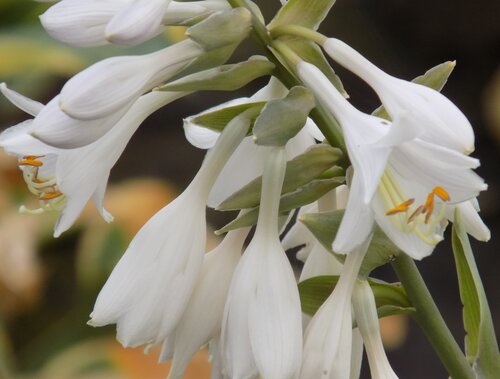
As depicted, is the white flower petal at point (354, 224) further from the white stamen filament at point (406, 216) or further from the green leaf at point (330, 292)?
the green leaf at point (330, 292)

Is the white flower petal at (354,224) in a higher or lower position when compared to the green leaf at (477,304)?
higher

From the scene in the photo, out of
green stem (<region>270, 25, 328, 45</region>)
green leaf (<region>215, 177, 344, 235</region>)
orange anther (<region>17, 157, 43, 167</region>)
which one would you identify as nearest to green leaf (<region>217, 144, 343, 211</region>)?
green leaf (<region>215, 177, 344, 235</region>)

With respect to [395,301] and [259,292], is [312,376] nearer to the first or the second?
[259,292]

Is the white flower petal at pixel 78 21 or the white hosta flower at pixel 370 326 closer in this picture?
the white flower petal at pixel 78 21

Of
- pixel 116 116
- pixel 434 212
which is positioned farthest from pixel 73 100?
pixel 434 212

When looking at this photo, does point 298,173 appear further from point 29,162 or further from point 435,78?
point 29,162

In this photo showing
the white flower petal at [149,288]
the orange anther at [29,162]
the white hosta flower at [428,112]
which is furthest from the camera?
the orange anther at [29,162]

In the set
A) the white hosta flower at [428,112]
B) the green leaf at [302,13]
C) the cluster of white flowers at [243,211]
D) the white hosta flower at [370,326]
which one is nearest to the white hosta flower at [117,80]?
the cluster of white flowers at [243,211]

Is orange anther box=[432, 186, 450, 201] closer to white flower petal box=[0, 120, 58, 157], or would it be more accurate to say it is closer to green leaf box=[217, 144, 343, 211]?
A: green leaf box=[217, 144, 343, 211]
